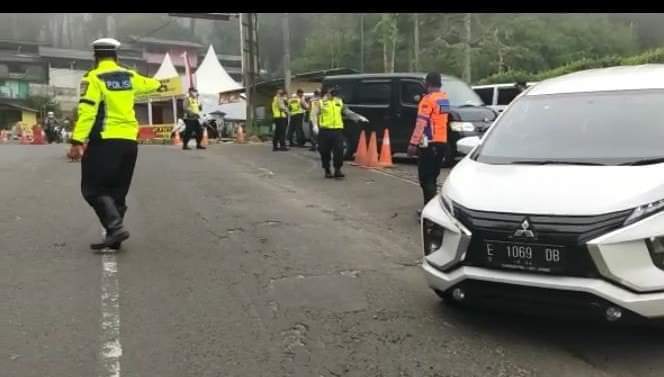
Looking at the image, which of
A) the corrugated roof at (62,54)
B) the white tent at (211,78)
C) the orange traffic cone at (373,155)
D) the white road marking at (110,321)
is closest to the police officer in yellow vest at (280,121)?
the orange traffic cone at (373,155)

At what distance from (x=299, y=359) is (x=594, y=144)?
260 cm

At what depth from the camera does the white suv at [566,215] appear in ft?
13.4

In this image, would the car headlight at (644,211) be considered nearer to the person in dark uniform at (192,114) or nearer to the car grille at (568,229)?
the car grille at (568,229)

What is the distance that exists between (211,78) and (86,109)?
41500mm

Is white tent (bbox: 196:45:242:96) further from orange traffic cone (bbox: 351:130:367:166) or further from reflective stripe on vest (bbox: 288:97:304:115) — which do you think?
orange traffic cone (bbox: 351:130:367:166)

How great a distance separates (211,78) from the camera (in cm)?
4725

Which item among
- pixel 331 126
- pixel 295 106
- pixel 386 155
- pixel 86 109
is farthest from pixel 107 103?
pixel 295 106

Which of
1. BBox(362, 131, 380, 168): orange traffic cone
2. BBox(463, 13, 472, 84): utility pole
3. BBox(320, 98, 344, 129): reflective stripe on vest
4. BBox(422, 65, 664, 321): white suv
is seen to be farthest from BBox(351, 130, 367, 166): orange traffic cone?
BBox(463, 13, 472, 84): utility pole

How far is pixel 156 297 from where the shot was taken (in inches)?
216

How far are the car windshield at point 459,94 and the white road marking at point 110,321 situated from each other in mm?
9718

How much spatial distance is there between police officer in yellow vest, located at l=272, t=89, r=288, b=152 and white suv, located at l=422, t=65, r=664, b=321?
14639mm
